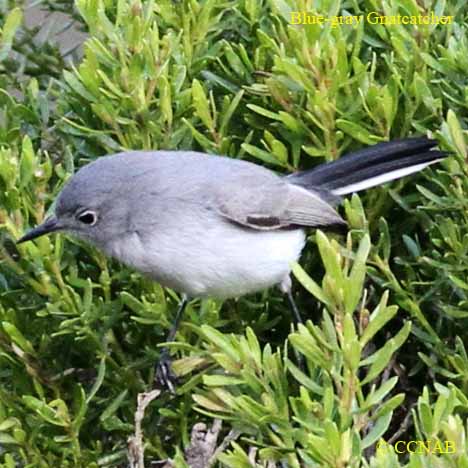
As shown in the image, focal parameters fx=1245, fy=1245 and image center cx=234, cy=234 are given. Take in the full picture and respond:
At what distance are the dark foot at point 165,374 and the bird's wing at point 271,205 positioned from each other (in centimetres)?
54

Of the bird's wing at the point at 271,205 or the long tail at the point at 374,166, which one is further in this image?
the bird's wing at the point at 271,205

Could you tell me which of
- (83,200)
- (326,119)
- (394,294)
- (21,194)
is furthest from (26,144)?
(394,294)

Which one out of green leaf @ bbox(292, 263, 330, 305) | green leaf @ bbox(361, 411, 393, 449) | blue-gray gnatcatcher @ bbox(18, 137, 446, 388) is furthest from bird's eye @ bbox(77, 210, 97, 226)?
green leaf @ bbox(361, 411, 393, 449)

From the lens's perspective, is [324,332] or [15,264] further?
[15,264]

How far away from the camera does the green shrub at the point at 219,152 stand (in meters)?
2.48

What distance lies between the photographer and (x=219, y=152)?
8.91 feet

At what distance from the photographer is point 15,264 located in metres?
2.57

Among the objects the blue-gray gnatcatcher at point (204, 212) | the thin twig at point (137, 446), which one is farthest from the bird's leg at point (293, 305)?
the thin twig at point (137, 446)

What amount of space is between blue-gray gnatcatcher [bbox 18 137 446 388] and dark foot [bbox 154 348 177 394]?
239 mm

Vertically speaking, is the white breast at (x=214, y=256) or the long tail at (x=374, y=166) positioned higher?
the long tail at (x=374, y=166)

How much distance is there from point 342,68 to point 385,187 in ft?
0.90

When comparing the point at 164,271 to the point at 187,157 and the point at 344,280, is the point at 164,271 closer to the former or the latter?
the point at 187,157

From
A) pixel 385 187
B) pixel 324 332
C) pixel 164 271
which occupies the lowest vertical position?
pixel 164 271

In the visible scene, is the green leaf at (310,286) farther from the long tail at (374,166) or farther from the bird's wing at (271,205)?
the bird's wing at (271,205)
